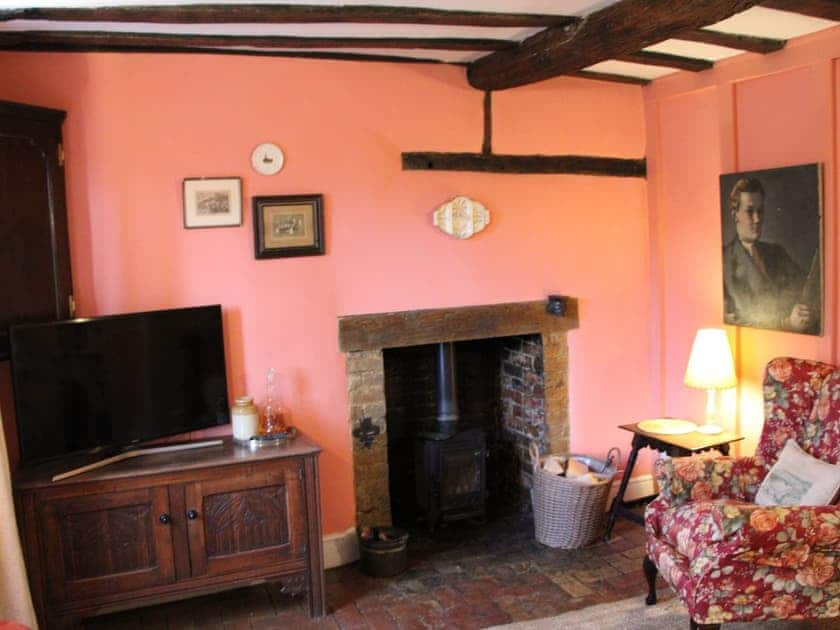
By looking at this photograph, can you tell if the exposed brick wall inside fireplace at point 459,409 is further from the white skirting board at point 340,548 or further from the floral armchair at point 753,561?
the floral armchair at point 753,561

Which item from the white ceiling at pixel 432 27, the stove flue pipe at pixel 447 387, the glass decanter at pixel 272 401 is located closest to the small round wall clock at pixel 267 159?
the white ceiling at pixel 432 27

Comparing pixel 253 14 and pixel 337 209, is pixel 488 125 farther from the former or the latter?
pixel 253 14

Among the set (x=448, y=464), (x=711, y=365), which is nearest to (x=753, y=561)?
(x=711, y=365)

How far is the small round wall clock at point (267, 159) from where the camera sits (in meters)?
3.87

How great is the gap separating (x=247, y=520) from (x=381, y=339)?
3.66 ft

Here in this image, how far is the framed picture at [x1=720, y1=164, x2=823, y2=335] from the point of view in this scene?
12.5ft

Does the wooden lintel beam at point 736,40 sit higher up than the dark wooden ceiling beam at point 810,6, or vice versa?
the wooden lintel beam at point 736,40

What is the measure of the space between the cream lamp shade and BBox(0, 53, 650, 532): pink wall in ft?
2.19

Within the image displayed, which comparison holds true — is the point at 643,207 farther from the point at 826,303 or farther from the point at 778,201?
the point at 826,303

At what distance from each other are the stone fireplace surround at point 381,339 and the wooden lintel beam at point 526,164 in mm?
704

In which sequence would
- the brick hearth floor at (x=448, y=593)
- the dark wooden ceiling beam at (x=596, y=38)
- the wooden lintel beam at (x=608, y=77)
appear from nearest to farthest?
the dark wooden ceiling beam at (x=596, y=38) < the brick hearth floor at (x=448, y=593) < the wooden lintel beam at (x=608, y=77)

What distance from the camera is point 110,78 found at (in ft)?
11.8

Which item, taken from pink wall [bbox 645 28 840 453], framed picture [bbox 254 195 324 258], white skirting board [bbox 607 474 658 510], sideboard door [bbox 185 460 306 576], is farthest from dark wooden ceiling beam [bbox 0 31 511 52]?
white skirting board [bbox 607 474 658 510]

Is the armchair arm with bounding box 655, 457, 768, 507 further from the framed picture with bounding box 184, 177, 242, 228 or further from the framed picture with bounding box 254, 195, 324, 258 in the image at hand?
the framed picture with bounding box 184, 177, 242, 228
